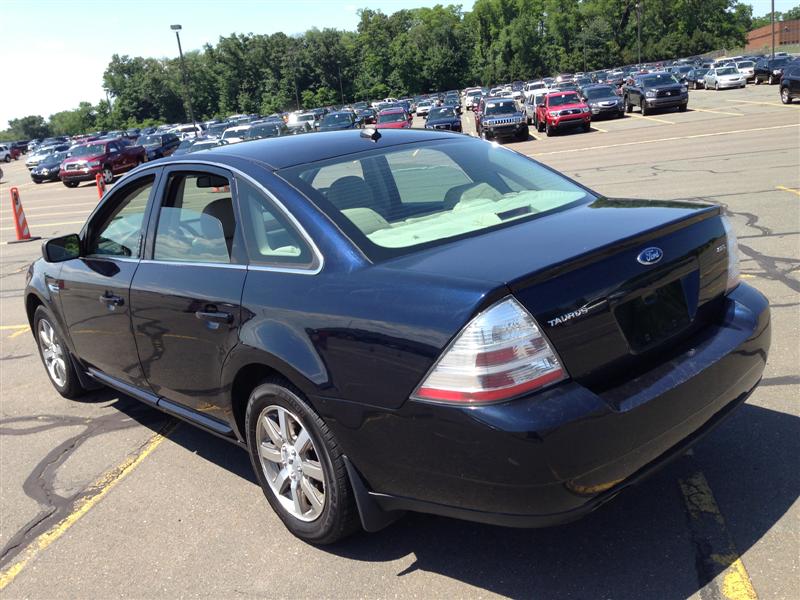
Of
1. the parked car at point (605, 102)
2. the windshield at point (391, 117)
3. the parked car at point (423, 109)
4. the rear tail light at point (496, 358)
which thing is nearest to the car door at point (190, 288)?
the rear tail light at point (496, 358)

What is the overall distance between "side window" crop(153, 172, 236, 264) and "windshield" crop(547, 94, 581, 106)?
27716 mm

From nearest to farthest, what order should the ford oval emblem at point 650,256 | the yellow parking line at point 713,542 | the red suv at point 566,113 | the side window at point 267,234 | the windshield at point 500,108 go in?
the yellow parking line at point 713,542 → the ford oval emblem at point 650,256 → the side window at point 267,234 → the red suv at point 566,113 → the windshield at point 500,108

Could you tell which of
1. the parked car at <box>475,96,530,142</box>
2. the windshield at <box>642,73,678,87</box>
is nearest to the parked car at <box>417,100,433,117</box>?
the windshield at <box>642,73,678,87</box>

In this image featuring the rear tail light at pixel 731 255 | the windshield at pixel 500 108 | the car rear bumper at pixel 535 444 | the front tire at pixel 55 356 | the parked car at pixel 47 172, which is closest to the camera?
the car rear bumper at pixel 535 444

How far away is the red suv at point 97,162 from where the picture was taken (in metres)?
29.3

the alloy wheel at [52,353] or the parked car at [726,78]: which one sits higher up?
Answer: the parked car at [726,78]

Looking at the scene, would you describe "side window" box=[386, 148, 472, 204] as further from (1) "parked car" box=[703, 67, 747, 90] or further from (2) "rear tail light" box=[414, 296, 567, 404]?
(1) "parked car" box=[703, 67, 747, 90]

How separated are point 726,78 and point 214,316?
50.7 meters

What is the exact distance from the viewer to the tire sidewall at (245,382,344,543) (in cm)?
296

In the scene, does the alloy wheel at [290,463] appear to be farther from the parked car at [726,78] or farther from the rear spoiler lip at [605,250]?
the parked car at [726,78]

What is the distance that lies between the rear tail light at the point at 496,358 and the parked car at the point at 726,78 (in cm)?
5063

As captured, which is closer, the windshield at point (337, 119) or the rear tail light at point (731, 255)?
the rear tail light at point (731, 255)

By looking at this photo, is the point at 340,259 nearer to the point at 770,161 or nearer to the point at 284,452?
the point at 284,452

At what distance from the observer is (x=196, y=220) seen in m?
3.80
